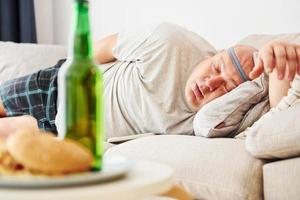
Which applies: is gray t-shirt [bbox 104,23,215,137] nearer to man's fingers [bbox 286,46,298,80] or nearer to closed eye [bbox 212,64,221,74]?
closed eye [bbox 212,64,221,74]

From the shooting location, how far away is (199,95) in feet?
6.13

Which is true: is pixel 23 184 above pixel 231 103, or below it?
above

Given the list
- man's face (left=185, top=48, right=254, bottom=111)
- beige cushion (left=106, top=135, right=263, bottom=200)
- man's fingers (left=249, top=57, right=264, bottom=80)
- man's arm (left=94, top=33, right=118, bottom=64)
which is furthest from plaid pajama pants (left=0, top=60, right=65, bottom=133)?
man's fingers (left=249, top=57, right=264, bottom=80)

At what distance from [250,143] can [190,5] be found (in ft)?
4.95

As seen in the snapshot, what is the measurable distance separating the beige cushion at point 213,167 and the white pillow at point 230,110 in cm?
22

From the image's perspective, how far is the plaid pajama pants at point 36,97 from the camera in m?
2.17

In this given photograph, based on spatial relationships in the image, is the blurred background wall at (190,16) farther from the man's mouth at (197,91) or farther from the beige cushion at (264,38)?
the man's mouth at (197,91)

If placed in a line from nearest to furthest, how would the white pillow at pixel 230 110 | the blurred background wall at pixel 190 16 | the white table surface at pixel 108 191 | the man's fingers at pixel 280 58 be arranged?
1. the white table surface at pixel 108 191
2. the man's fingers at pixel 280 58
3. the white pillow at pixel 230 110
4. the blurred background wall at pixel 190 16

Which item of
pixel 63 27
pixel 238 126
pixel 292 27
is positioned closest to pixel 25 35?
pixel 63 27

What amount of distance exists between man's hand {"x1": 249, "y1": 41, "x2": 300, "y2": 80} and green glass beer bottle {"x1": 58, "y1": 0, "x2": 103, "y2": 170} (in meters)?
0.44

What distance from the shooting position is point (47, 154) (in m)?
0.70

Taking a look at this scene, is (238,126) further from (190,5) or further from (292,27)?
(190,5)

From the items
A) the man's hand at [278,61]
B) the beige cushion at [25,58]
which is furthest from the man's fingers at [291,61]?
the beige cushion at [25,58]

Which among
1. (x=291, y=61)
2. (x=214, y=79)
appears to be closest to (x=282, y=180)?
(x=291, y=61)
